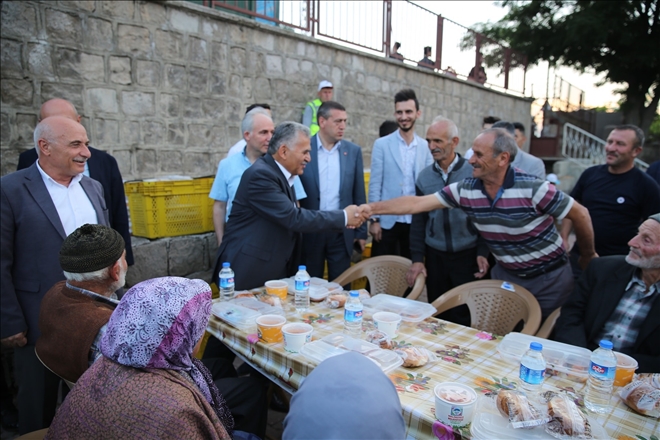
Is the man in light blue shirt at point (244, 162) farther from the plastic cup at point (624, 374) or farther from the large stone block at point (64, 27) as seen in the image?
the plastic cup at point (624, 374)

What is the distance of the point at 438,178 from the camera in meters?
3.83

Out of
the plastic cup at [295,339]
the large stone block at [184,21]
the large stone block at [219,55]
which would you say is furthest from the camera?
the large stone block at [219,55]

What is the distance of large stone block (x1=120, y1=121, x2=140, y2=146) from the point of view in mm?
4430

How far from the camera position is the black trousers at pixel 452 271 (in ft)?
12.1

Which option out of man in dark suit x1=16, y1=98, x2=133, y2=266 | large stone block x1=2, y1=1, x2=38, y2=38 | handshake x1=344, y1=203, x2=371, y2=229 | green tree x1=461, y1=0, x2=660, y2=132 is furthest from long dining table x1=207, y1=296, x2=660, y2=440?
green tree x1=461, y1=0, x2=660, y2=132

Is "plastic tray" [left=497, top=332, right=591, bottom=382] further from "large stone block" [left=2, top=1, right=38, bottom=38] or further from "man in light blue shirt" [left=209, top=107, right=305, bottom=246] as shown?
"large stone block" [left=2, top=1, right=38, bottom=38]

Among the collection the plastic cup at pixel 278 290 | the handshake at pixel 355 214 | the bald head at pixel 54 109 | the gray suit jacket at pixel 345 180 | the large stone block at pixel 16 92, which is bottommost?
the plastic cup at pixel 278 290

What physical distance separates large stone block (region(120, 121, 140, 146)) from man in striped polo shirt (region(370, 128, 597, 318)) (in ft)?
11.3

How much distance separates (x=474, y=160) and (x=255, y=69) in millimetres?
3658

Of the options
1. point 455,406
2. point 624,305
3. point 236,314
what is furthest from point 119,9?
point 624,305

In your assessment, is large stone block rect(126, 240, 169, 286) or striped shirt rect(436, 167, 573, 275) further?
large stone block rect(126, 240, 169, 286)

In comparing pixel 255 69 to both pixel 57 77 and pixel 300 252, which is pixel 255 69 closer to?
pixel 57 77

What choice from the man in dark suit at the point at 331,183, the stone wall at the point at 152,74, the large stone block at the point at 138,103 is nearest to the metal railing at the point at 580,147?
the stone wall at the point at 152,74

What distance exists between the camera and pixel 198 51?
4.95 meters
